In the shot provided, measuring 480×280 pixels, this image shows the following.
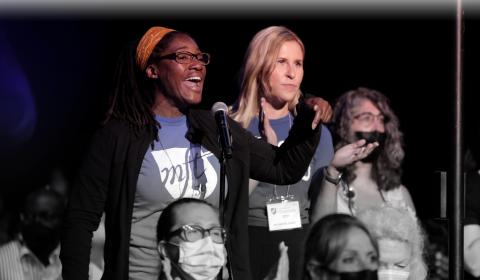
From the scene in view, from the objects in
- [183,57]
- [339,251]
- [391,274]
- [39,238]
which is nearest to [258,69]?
[183,57]

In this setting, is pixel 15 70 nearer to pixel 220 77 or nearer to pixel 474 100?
pixel 220 77

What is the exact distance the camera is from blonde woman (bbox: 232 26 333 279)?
394 cm

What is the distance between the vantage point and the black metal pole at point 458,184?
375cm

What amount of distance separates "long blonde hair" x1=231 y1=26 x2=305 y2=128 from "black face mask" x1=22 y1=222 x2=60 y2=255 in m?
1.31

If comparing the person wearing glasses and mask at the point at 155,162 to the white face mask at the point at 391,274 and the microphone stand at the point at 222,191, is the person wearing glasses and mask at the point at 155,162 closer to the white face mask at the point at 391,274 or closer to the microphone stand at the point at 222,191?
the microphone stand at the point at 222,191

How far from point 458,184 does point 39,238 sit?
89.0 inches

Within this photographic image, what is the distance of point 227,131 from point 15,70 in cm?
170

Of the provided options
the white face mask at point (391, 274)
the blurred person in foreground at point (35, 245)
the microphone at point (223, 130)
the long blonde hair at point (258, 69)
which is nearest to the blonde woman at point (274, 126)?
the long blonde hair at point (258, 69)

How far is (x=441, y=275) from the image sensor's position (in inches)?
183

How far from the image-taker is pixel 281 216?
391 cm

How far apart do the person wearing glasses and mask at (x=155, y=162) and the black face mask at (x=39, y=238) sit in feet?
4.90

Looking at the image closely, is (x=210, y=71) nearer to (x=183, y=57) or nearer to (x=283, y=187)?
(x=283, y=187)

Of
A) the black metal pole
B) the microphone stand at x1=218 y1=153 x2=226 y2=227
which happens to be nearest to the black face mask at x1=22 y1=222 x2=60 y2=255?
the microphone stand at x1=218 y1=153 x2=226 y2=227

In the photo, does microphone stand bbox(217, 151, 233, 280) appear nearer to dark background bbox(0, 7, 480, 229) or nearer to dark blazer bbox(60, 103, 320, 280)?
dark blazer bbox(60, 103, 320, 280)
